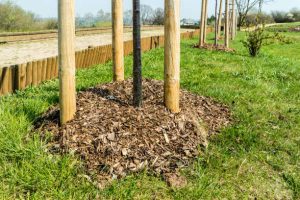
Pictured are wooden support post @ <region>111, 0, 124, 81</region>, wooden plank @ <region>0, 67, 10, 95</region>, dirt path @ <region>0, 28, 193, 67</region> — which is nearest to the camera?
wooden support post @ <region>111, 0, 124, 81</region>

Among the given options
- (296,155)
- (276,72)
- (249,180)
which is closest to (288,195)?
(249,180)

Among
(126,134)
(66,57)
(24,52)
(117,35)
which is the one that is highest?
(117,35)

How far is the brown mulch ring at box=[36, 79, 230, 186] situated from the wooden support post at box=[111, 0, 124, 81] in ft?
2.29

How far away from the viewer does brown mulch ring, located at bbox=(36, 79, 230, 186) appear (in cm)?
393

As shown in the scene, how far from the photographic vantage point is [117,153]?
3.98 m

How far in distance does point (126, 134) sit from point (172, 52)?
124 centimetres

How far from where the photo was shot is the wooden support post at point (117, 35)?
557 centimetres

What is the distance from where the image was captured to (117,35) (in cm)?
→ 568

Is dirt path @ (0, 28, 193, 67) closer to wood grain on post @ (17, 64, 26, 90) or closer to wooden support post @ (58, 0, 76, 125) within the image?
wood grain on post @ (17, 64, 26, 90)

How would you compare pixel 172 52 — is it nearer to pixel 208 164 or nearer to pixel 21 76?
pixel 208 164

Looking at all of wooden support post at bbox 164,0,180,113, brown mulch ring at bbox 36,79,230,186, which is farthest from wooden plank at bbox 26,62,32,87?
wooden support post at bbox 164,0,180,113

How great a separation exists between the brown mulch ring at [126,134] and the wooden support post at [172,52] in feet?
0.51

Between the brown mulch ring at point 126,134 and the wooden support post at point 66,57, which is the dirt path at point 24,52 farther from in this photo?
A: the wooden support post at point 66,57

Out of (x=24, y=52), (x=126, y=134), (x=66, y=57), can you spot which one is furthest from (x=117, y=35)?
(x=24, y=52)
